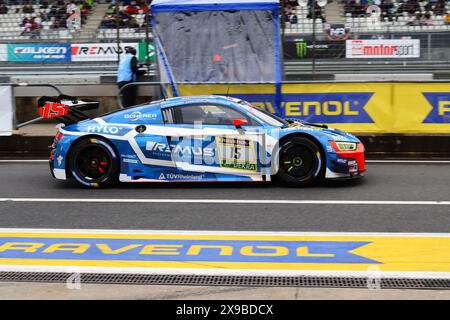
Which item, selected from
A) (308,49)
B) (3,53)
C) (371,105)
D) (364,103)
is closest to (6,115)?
(3,53)

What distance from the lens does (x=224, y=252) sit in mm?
6824

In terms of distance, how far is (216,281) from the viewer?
19.5 feet

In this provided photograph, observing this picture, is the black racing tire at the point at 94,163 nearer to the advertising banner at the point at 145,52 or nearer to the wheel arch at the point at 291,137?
the wheel arch at the point at 291,137

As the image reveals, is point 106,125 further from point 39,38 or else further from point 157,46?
point 39,38

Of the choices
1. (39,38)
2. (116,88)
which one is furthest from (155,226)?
(39,38)

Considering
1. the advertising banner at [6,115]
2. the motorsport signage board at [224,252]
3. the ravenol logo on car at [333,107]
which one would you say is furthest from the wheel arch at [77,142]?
the ravenol logo on car at [333,107]

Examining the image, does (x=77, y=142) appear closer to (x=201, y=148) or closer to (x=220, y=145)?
(x=201, y=148)

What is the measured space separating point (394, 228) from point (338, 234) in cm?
69

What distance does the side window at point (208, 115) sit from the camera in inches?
399

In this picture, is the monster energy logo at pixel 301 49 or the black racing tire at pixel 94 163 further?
the monster energy logo at pixel 301 49

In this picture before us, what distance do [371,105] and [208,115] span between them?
161 inches

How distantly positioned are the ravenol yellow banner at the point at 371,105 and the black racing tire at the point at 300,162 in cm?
317

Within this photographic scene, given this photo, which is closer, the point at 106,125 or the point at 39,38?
the point at 106,125

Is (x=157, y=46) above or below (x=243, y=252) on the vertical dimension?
above
